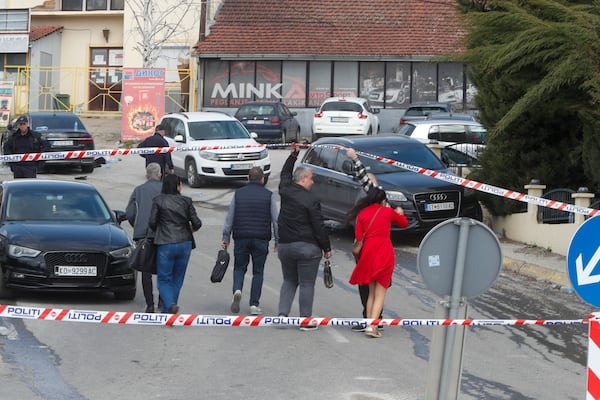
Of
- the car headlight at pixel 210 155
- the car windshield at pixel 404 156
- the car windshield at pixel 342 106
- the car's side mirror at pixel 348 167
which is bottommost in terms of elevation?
the car headlight at pixel 210 155

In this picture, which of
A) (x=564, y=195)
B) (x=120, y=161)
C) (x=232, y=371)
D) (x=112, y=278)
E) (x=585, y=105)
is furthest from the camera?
(x=120, y=161)

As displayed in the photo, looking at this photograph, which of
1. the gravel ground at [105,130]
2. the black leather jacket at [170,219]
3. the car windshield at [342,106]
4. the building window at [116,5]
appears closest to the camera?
the black leather jacket at [170,219]

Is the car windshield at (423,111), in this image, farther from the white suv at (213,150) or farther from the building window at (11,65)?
the building window at (11,65)

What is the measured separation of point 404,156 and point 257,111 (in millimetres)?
16236

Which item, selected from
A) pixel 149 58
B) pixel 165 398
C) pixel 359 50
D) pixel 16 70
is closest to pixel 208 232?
pixel 165 398

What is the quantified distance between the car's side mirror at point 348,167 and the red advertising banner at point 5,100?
1024 inches

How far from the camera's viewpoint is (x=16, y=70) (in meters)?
49.9

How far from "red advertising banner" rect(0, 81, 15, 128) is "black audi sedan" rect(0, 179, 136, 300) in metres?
29.5

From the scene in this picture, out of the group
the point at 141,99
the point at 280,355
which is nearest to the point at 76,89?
the point at 141,99

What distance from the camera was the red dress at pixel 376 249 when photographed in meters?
12.0

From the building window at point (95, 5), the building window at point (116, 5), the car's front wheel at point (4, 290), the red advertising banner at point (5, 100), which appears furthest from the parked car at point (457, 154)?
the building window at point (95, 5)

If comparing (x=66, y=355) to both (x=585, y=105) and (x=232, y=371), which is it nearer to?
(x=232, y=371)

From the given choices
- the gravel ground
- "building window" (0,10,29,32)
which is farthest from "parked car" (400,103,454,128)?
"building window" (0,10,29,32)

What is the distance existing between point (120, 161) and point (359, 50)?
14.4 meters
